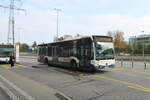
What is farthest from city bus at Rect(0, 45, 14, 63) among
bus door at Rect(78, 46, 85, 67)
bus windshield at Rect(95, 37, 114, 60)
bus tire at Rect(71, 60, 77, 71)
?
bus windshield at Rect(95, 37, 114, 60)

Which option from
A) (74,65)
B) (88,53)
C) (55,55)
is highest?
(88,53)

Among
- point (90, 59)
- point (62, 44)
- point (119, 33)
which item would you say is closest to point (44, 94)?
point (90, 59)

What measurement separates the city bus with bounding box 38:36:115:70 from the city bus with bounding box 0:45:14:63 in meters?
9.67

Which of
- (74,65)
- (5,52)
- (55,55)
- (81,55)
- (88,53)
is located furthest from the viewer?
(5,52)

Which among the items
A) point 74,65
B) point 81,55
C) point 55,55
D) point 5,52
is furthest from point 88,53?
point 5,52

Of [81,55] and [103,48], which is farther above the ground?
[103,48]

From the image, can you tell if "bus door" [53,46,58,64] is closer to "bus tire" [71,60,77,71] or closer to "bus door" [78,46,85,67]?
"bus tire" [71,60,77,71]

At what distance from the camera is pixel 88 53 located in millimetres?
14117

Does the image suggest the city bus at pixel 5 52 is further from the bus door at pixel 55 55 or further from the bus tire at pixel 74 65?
the bus tire at pixel 74 65

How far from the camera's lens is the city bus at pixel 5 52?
24208 millimetres

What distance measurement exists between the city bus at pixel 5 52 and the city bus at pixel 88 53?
9671 millimetres

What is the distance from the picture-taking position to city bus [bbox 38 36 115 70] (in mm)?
13766

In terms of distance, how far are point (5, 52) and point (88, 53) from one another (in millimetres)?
15146

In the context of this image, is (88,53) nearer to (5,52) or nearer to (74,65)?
(74,65)
